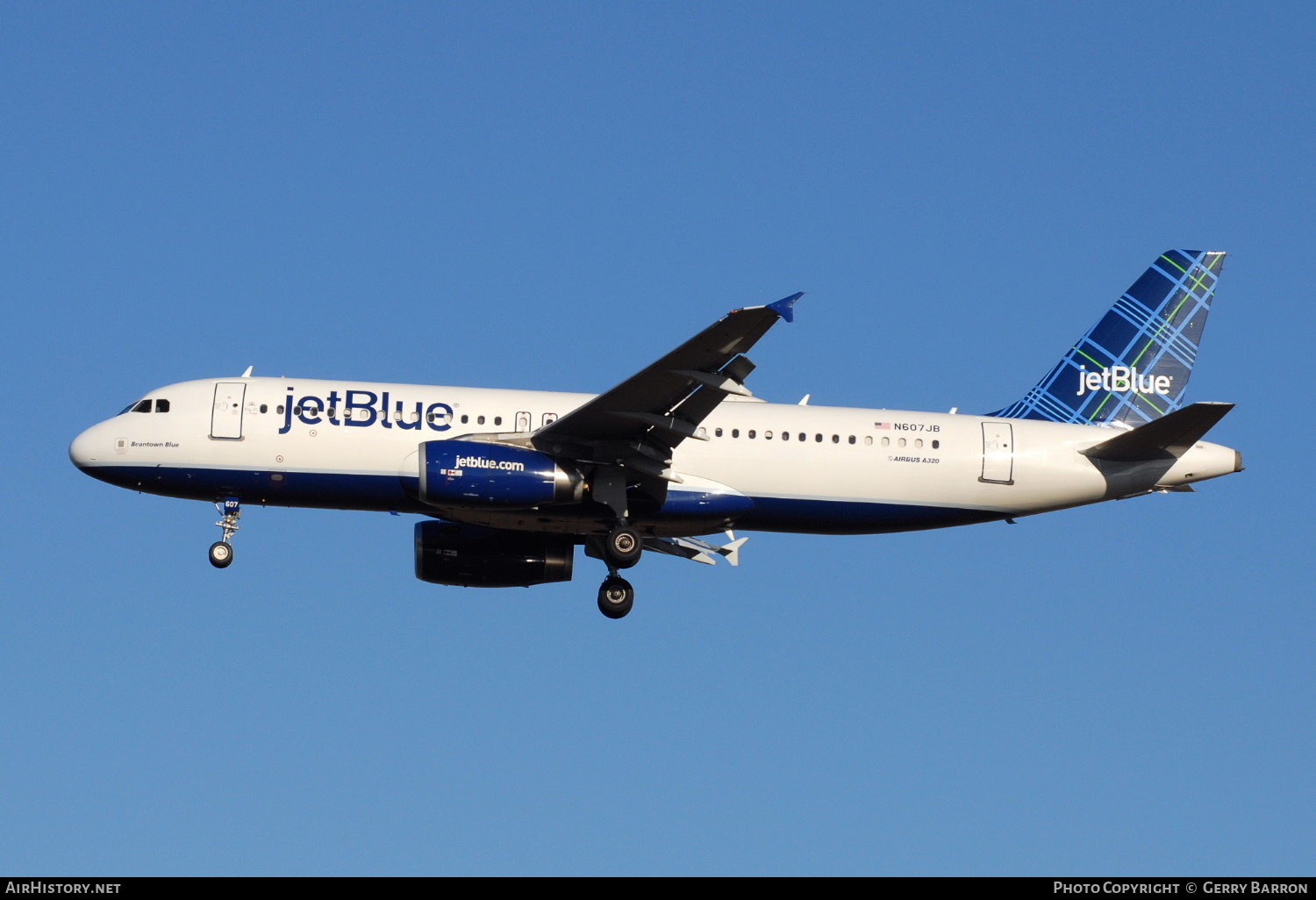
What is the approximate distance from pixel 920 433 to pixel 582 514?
7.60 metres

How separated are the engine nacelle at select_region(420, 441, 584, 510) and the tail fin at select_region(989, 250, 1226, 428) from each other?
11.3 metres

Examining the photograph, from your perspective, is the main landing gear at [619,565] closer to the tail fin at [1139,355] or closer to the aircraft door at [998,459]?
the aircraft door at [998,459]

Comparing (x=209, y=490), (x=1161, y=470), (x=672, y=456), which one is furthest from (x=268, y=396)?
(x=1161, y=470)

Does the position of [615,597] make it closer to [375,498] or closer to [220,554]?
[375,498]

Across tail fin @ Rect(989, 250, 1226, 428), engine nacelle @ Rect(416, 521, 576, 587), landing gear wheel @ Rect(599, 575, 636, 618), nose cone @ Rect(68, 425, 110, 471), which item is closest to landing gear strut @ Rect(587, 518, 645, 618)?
landing gear wheel @ Rect(599, 575, 636, 618)

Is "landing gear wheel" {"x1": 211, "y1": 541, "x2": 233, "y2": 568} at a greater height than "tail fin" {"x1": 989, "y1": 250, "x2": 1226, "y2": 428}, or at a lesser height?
lesser

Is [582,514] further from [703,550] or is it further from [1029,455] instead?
[1029,455]

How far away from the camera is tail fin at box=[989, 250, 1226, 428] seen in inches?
1532

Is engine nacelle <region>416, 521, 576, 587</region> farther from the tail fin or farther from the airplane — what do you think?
the tail fin

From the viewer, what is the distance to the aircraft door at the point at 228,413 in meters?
34.4

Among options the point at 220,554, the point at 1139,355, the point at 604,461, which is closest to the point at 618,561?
the point at 604,461

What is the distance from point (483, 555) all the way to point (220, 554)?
5.87 m

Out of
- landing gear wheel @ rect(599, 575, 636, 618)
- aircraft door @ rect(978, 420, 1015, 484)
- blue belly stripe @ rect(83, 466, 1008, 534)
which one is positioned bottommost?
landing gear wheel @ rect(599, 575, 636, 618)

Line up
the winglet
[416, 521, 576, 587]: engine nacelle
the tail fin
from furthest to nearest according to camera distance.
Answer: the tail fin
[416, 521, 576, 587]: engine nacelle
the winglet
